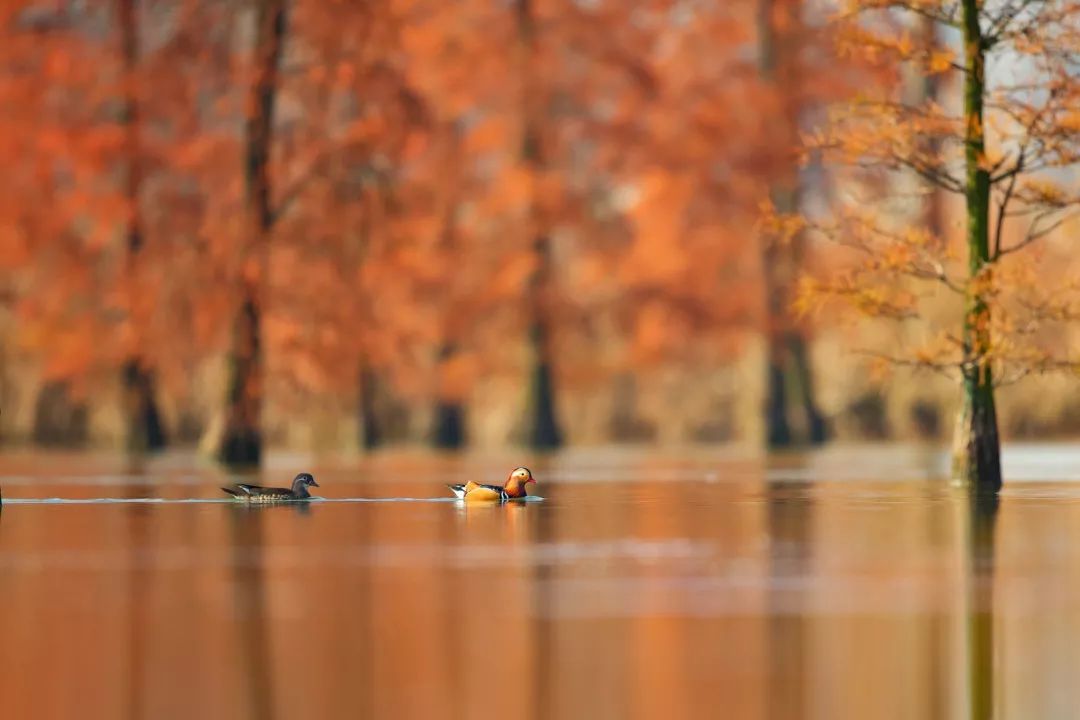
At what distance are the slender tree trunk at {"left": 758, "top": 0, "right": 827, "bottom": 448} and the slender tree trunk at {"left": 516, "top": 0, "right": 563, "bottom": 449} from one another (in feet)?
16.4

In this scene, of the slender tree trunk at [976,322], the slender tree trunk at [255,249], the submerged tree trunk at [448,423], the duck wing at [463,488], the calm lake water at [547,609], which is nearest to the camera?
the calm lake water at [547,609]

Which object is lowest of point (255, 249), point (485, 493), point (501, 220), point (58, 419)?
point (485, 493)

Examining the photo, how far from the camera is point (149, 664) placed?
39.5 ft

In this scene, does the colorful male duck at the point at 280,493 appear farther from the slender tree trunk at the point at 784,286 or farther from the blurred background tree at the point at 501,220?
the slender tree trunk at the point at 784,286

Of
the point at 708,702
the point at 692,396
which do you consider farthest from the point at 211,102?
the point at 708,702

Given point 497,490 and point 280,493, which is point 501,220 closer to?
point 280,493

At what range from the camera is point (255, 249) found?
40594mm

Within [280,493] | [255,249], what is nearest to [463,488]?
[280,493]

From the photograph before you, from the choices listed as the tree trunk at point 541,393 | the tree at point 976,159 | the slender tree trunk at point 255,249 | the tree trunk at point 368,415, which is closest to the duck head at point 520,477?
the tree at point 976,159

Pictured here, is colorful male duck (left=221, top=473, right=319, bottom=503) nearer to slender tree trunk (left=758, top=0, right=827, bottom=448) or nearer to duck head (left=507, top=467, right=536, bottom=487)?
duck head (left=507, top=467, right=536, bottom=487)

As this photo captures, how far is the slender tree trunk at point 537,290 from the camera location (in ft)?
174

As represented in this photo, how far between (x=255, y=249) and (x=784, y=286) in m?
18.1

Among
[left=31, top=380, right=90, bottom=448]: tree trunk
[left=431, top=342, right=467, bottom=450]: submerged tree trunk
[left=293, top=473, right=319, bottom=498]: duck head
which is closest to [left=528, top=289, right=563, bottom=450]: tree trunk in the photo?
[left=431, top=342, right=467, bottom=450]: submerged tree trunk

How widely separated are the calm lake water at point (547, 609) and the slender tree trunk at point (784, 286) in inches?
1026
